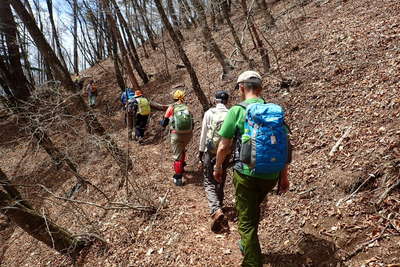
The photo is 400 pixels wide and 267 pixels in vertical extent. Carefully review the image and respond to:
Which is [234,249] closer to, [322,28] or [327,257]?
[327,257]

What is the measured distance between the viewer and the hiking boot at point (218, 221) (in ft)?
16.2

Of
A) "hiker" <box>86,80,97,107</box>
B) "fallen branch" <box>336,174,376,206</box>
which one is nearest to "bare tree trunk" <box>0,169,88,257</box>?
"fallen branch" <box>336,174,376,206</box>

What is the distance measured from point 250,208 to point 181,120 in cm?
387

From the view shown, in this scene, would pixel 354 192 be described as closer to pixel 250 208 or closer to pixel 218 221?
pixel 250 208

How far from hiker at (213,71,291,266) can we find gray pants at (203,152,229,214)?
154 cm

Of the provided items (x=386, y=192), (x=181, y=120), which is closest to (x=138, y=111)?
(x=181, y=120)

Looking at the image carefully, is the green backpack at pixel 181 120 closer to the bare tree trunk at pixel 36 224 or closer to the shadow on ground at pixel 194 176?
the shadow on ground at pixel 194 176

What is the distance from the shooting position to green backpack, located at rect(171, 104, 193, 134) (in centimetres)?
703

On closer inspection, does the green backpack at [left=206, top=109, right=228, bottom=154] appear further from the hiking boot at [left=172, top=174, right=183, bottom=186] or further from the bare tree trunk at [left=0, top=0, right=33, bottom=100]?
the bare tree trunk at [left=0, top=0, right=33, bottom=100]

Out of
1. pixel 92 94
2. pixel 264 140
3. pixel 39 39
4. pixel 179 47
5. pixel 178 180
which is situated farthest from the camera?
pixel 92 94

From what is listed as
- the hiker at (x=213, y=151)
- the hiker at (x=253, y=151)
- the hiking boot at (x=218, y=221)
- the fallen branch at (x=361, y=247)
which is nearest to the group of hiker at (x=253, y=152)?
the hiker at (x=253, y=151)

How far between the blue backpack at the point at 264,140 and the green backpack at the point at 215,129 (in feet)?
6.29

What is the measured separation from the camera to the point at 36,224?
555cm

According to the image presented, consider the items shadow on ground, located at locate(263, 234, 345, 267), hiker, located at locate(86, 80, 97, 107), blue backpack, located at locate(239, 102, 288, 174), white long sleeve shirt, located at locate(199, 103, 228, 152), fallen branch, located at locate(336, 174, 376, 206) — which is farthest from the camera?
hiker, located at locate(86, 80, 97, 107)
